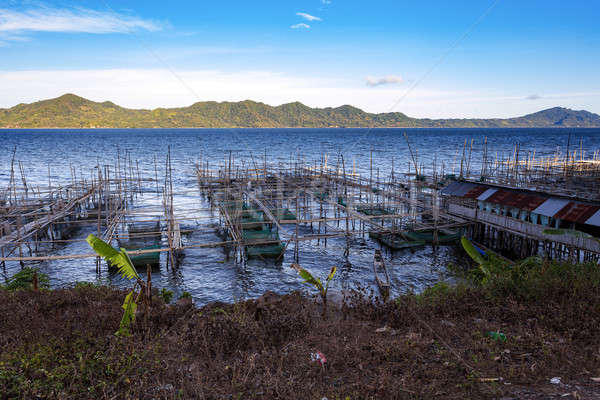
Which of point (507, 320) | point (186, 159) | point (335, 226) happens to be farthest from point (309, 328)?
point (186, 159)

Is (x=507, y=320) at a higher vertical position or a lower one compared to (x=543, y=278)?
lower

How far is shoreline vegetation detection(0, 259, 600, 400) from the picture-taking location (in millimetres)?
5840

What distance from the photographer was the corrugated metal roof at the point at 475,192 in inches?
976

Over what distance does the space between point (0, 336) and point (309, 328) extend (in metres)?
6.59

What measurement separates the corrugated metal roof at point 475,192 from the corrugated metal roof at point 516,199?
1.16 metres

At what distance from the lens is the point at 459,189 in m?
26.5

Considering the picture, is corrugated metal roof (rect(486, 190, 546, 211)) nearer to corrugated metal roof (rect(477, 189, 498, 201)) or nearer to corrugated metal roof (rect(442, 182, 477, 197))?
corrugated metal roof (rect(477, 189, 498, 201))

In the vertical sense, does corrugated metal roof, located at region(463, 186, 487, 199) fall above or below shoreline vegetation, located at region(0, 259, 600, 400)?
above

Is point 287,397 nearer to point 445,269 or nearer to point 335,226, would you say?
point 445,269

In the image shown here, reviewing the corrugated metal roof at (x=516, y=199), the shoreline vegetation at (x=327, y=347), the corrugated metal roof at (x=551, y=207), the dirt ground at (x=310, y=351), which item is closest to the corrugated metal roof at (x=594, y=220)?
the corrugated metal roof at (x=551, y=207)

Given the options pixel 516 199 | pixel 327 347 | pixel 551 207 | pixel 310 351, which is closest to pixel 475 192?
pixel 516 199

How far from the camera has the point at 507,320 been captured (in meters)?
8.69

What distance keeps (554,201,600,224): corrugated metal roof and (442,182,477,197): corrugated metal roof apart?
6944 mm

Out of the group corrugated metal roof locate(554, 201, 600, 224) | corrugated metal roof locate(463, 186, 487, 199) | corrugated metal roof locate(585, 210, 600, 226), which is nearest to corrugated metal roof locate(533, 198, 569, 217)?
corrugated metal roof locate(554, 201, 600, 224)
